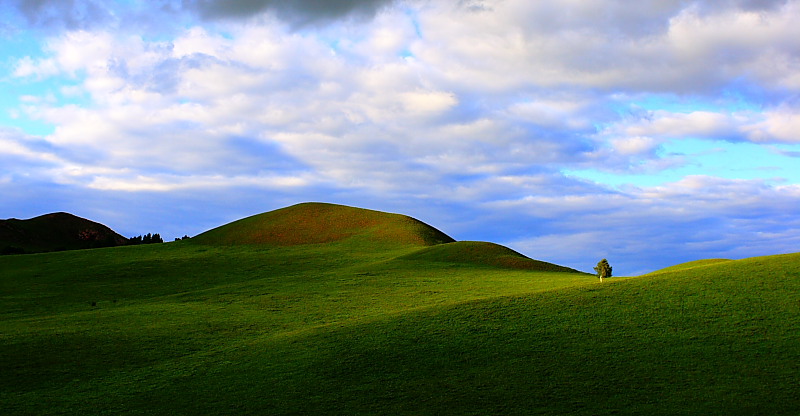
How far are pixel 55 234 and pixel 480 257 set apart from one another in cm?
8051

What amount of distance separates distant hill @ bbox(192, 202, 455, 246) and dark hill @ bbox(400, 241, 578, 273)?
7549 millimetres

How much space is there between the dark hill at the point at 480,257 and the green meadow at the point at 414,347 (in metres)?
11.1

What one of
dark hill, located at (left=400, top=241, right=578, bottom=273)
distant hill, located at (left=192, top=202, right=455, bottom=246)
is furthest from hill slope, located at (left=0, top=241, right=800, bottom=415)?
distant hill, located at (left=192, top=202, right=455, bottom=246)

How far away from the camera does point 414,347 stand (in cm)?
2916

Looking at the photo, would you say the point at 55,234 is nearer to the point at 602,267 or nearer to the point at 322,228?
the point at 322,228

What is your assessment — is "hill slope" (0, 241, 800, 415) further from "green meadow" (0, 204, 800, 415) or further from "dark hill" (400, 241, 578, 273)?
"dark hill" (400, 241, 578, 273)

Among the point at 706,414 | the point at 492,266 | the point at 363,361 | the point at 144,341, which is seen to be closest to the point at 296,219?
the point at 492,266

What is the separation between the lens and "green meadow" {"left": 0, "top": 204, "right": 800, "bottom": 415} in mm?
23531

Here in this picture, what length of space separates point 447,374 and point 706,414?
9.36m

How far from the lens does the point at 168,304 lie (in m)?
45.7

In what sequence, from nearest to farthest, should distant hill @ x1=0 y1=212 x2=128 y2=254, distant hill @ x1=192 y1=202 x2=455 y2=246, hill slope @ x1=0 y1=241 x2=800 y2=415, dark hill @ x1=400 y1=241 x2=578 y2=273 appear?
hill slope @ x1=0 y1=241 x2=800 y2=415 < dark hill @ x1=400 y1=241 x2=578 y2=273 < distant hill @ x1=192 y1=202 x2=455 y2=246 < distant hill @ x1=0 y1=212 x2=128 y2=254

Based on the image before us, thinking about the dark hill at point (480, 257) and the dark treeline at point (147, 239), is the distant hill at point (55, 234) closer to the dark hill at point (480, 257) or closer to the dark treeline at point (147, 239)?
the dark treeline at point (147, 239)

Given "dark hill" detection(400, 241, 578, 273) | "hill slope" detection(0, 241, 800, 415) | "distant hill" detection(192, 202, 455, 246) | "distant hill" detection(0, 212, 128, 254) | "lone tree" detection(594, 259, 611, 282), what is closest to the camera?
"hill slope" detection(0, 241, 800, 415)

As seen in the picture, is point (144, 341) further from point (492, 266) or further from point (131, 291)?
point (492, 266)
